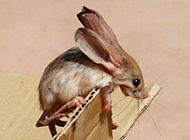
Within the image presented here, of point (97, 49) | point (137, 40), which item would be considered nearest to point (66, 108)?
point (97, 49)

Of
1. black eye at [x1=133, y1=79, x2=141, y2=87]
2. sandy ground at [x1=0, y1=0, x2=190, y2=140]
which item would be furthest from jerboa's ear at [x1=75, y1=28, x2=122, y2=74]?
sandy ground at [x1=0, y1=0, x2=190, y2=140]

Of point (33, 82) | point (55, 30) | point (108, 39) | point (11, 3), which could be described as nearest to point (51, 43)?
point (55, 30)

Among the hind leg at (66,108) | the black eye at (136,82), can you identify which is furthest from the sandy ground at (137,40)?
the hind leg at (66,108)

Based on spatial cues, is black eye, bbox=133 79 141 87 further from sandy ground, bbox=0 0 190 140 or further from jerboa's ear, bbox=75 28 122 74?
sandy ground, bbox=0 0 190 140

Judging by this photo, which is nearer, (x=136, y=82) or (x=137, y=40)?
(x=136, y=82)

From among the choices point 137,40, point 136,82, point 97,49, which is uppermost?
point 97,49

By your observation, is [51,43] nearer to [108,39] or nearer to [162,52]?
[162,52]

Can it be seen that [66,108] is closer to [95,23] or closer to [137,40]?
[95,23]
